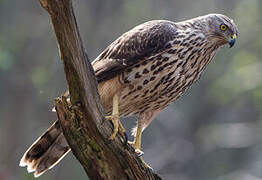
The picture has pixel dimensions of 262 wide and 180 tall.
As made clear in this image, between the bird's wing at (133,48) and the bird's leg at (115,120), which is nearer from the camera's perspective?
the bird's leg at (115,120)

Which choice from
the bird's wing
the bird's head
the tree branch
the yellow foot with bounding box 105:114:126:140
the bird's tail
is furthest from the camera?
the bird's head

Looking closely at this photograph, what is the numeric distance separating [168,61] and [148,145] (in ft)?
32.2

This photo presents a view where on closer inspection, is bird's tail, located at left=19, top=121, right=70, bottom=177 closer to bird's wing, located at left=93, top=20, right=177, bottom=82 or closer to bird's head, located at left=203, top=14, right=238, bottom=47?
bird's wing, located at left=93, top=20, right=177, bottom=82

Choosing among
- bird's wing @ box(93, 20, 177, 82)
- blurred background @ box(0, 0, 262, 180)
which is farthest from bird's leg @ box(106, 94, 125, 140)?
blurred background @ box(0, 0, 262, 180)

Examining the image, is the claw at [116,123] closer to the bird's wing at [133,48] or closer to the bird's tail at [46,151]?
the bird's wing at [133,48]

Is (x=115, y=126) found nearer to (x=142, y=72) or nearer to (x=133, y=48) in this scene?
(x=142, y=72)

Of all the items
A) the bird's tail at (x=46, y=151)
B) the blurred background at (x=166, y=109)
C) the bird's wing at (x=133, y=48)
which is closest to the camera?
→ the bird's tail at (x=46, y=151)

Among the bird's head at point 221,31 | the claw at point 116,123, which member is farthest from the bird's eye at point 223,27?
the claw at point 116,123

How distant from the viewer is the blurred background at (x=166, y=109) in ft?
47.3

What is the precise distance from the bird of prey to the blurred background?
25.2 feet

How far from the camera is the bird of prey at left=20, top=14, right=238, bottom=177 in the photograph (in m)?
5.78

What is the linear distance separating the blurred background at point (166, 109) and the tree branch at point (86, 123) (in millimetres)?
8799

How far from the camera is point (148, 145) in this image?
15.4 meters

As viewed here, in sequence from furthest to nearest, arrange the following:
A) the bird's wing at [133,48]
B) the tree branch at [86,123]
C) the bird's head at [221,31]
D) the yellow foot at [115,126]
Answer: the bird's head at [221,31] → the bird's wing at [133,48] → the yellow foot at [115,126] → the tree branch at [86,123]
